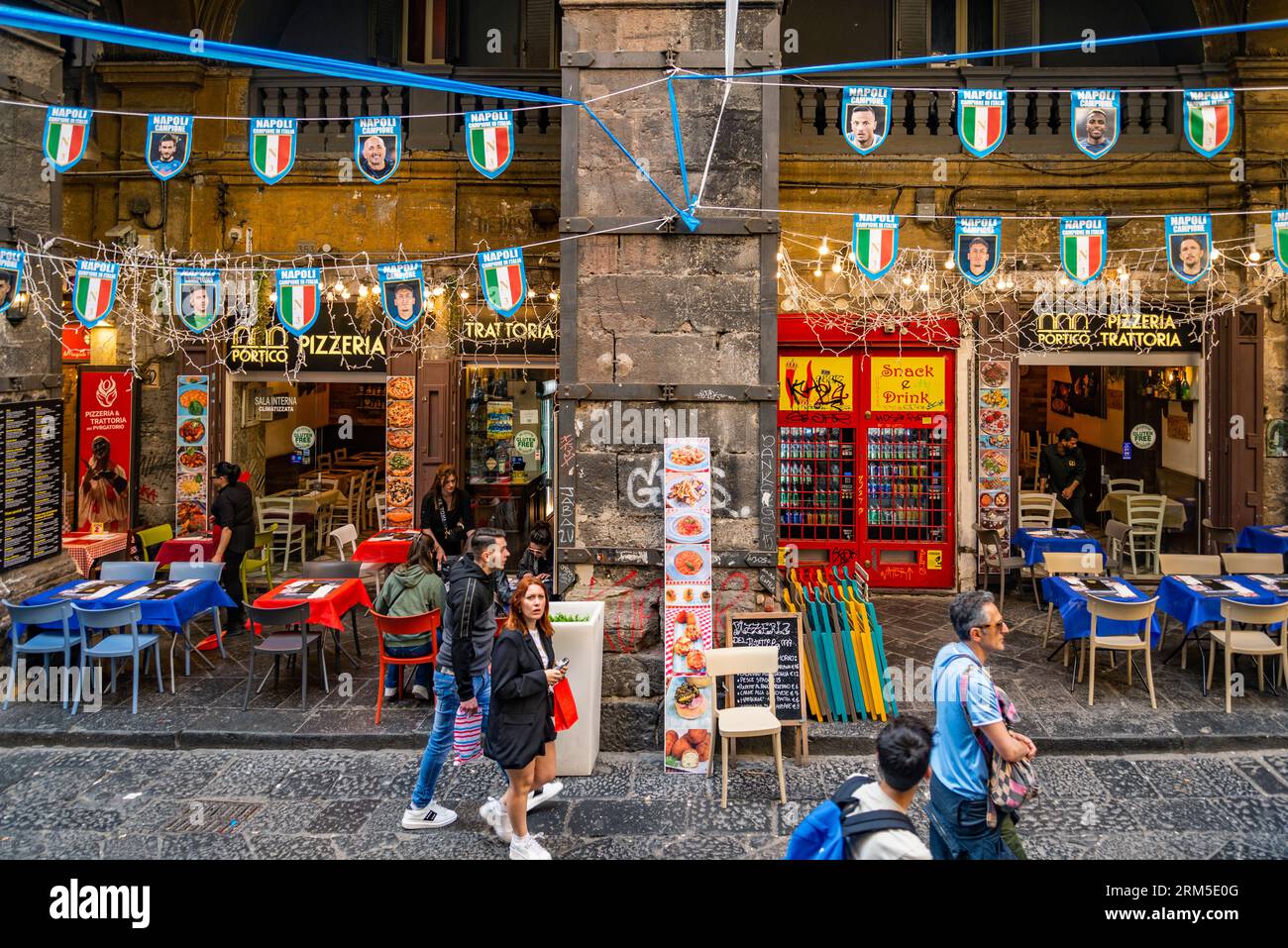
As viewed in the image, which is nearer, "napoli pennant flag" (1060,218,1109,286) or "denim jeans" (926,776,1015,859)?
"denim jeans" (926,776,1015,859)

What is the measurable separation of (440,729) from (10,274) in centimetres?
620

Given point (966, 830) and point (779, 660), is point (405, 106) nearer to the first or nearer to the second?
point (779, 660)

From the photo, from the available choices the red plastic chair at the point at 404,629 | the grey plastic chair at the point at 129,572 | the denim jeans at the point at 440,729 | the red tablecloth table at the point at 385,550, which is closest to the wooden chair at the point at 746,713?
the denim jeans at the point at 440,729

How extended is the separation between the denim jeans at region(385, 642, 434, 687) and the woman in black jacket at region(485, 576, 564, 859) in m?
2.43

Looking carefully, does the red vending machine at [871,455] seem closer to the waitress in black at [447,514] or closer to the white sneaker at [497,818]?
the waitress in black at [447,514]

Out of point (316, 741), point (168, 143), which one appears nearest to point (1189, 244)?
point (316, 741)

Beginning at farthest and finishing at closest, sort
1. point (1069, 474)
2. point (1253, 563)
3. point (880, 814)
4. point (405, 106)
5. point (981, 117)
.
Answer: point (1069, 474) → point (405, 106) → point (1253, 563) → point (981, 117) → point (880, 814)

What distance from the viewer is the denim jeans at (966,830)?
4137mm

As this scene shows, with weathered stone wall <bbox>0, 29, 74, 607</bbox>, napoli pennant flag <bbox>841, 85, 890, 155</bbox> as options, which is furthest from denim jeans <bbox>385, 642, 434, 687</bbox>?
napoli pennant flag <bbox>841, 85, 890, 155</bbox>

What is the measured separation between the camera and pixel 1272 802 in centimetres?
638

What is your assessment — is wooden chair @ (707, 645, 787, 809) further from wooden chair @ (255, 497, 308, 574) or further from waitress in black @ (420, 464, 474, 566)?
wooden chair @ (255, 497, 308, 574)

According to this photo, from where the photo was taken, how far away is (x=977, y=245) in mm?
8641

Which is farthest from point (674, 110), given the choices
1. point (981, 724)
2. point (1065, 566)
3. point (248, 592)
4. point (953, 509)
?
point (248, 592)

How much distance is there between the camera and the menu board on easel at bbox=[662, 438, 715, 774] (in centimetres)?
695
